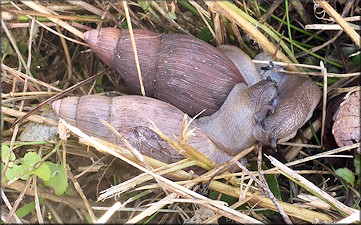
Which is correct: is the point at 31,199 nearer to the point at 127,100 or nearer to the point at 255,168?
the point at 127,100

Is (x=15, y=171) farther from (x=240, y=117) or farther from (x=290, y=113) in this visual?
(x=290, y=113)

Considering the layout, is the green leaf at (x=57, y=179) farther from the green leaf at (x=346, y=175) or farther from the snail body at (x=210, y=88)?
the green leaf at (x=346, y=175)

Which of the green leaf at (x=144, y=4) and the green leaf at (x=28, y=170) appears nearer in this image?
the green leaf at (x=28, y=170)

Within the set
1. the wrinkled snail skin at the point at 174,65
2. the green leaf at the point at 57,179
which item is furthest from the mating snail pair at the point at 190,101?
the green leaf at the point at 57,179

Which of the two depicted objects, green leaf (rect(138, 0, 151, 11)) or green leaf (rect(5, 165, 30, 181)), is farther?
green leaf (rect(138, 0, 151, 11))

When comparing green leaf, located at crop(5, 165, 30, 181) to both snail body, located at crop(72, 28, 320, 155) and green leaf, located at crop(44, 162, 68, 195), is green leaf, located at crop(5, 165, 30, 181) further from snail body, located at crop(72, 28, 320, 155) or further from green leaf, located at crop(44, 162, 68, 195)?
snail body, located at crop(72, 28, 320, 155)

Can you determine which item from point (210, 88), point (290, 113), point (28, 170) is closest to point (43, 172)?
point (28, 170)

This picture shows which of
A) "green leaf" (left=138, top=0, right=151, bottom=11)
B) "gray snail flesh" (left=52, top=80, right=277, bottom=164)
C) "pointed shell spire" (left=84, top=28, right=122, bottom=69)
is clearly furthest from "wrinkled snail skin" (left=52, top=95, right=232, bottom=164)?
"green leaf" (left=138, top=0, right=151, bottom=11)
